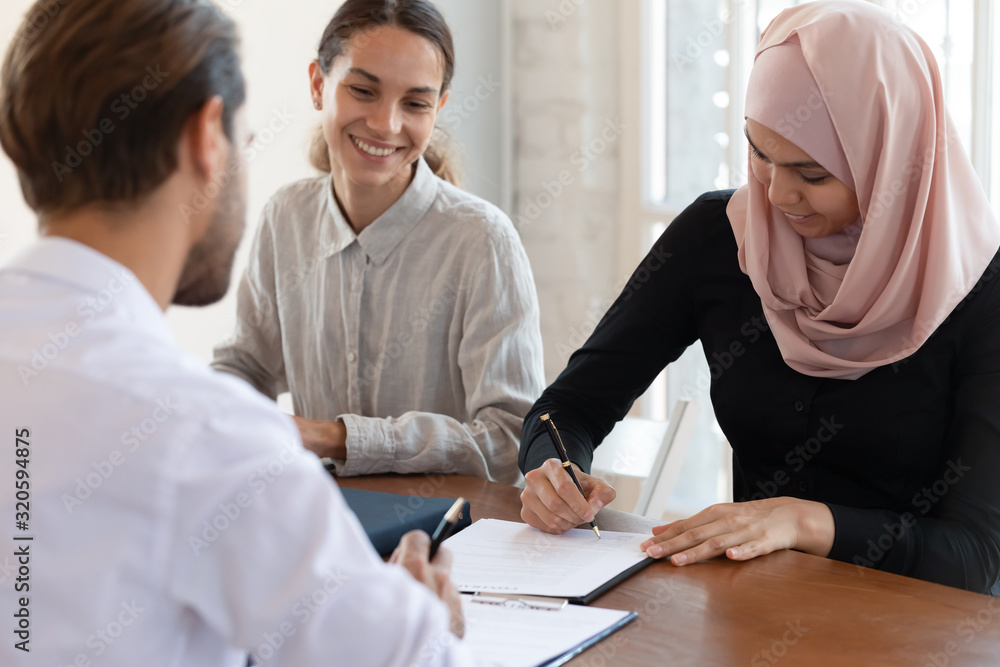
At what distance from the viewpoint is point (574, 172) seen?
10.4 feet

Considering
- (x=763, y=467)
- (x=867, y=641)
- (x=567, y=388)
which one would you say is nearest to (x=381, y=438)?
(x=567, y=388)

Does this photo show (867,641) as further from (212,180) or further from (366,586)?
(212,180)

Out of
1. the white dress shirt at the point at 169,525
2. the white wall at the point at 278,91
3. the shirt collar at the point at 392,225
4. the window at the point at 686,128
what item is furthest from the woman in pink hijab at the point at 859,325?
the white wall at the point at 278,91

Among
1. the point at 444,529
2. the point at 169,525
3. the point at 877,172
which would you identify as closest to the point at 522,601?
the point at 444,529

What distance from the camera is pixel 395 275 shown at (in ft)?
6.14

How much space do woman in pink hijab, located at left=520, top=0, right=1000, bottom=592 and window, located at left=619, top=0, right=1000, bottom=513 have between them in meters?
1.28

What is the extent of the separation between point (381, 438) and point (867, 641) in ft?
2.74

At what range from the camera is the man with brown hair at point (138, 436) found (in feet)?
1.96

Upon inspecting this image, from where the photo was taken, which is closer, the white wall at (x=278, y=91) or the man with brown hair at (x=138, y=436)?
the man with brown hair at (x=138, y=436)

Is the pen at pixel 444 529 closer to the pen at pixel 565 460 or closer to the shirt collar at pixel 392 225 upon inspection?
the pen at pixel 565 460

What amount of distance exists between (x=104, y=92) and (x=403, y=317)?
1181mm

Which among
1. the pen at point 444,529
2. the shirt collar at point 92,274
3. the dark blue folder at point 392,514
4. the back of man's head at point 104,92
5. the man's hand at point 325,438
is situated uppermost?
the back of man's head at point 104,92

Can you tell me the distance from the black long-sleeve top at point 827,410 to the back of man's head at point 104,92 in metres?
0.89

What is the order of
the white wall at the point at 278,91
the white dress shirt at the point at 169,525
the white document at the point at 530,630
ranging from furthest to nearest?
1. the white wall at the point at 278,91
2. the white document at the point at 530,630
3. the white dress shirt at the point at 169,525
